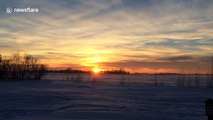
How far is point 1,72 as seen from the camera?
4488 centimetres

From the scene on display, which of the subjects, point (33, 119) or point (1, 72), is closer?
point (33, 119)

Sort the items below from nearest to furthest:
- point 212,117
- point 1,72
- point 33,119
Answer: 1. point 212,117
2. point 33,119
3. point 1,72

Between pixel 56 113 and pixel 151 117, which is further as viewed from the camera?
pixel 56 113

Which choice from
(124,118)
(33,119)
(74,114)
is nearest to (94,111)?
(74,114)

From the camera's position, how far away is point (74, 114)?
35.3 feet

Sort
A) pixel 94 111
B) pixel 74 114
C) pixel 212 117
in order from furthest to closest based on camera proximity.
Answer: pixel 94 111, pixel 74 114, pixel 212 117

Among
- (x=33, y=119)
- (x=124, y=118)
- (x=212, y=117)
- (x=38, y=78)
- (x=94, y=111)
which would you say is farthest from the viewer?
(x=38, y=78)

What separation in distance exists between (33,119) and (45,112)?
165cm

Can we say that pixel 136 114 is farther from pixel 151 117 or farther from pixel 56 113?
pixel 56 113

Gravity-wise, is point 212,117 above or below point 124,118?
above

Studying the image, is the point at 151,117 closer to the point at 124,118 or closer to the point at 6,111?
the point at 124,118

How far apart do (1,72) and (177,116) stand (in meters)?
38.6

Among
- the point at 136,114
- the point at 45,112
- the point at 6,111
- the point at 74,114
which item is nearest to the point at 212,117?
the point at 136,114

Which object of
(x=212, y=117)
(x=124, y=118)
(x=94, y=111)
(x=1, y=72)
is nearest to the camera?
(x=212, y=117)
